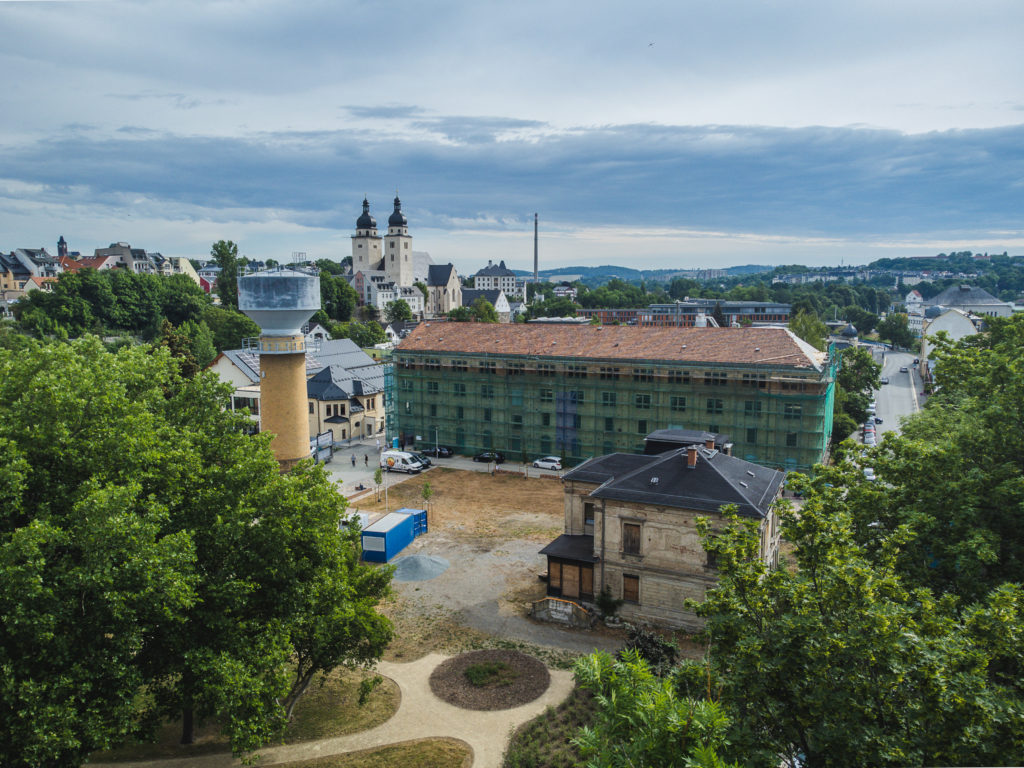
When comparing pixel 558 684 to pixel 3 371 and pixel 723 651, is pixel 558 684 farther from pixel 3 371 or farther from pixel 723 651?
pixel 3 371

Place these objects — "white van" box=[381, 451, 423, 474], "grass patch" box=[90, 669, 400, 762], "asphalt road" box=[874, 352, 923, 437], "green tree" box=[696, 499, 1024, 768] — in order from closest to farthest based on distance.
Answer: "green tree" box=[696, 499, 1024, 768] → "grass patch" box=[90, 669, 400, 762] → "white van" box=[381, 451, 423, 474] → "asphalt road" box=[874, 352, 923, 437]

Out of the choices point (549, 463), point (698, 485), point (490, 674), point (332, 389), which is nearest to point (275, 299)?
point (332, 389)

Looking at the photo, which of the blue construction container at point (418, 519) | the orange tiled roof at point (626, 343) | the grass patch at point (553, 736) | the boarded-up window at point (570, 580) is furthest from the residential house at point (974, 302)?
the grass patch at point (553, 736)

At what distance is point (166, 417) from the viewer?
78.6ft

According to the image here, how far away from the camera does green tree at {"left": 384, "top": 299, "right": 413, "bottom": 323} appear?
6097 inches

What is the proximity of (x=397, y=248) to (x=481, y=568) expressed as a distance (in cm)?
15346

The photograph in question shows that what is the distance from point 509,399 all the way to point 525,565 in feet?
76.7

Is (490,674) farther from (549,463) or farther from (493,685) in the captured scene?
(549,463)

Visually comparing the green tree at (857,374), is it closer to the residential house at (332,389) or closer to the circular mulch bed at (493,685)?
the residential house at (332,389)

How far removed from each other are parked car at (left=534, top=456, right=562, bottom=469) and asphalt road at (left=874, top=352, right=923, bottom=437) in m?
31.3

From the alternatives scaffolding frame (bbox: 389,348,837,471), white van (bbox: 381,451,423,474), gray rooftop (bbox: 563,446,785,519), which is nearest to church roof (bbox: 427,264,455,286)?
scaffolding frame (bbox: 389,348,837,471)

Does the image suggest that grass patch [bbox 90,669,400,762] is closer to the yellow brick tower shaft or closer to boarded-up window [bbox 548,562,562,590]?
boarded-up window [bbox 548,562,562,590]

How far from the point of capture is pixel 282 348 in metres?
45.7

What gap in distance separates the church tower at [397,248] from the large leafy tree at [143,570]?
15984 cm
